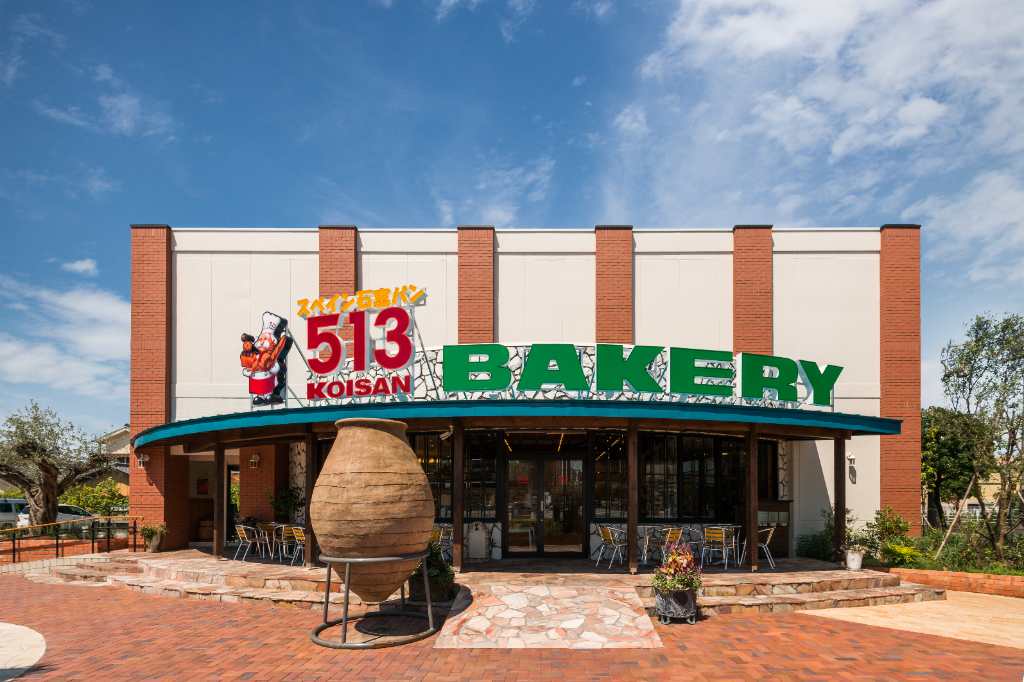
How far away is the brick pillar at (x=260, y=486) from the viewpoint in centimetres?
1617

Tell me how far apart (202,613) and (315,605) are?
1.77 metres

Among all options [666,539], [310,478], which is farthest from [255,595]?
[666,539]

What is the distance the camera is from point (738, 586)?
10.5m

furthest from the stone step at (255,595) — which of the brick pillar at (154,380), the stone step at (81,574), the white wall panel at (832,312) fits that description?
the white wall panel at (832,312)

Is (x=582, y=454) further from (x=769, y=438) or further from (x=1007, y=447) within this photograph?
(x=1007, y=447)

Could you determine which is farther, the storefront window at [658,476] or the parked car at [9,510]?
the parked car at [9,510]

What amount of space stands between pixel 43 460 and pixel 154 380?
325 inches

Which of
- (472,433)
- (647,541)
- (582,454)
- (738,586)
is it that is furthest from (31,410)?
(738,586)

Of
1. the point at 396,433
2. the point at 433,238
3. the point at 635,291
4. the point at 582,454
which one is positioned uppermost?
the point at 433,238

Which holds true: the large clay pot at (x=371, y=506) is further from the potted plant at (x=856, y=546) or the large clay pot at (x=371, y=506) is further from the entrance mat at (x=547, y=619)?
the potted plant at (x=856, y=546)

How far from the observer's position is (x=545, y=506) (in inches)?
549

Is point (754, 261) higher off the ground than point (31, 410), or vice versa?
point (754, 261)

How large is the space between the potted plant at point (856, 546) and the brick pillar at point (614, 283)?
21.8ft

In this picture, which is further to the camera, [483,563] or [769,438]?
[769,438]
